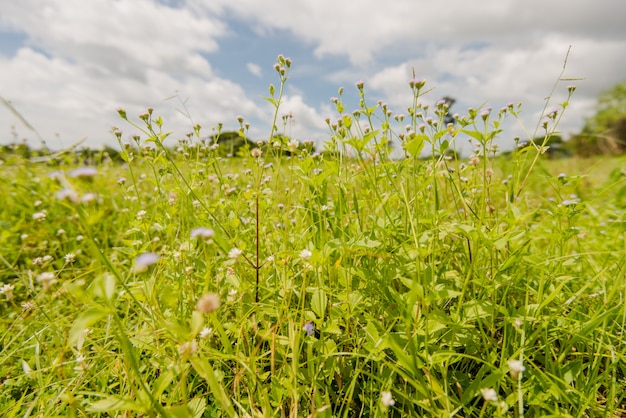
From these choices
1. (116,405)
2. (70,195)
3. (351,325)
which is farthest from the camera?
(351,325)

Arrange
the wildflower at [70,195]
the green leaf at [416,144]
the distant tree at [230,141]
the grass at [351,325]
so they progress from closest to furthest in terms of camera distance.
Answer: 1. the wildflower at [70,195]
2. the grass at [351,325]
3. the green leaf at [416,144]
4. the distant tree at [230,141]

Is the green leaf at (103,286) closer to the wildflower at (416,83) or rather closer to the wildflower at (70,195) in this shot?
the wildflower at (70,195)

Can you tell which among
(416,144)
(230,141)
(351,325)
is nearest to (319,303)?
(351,325)

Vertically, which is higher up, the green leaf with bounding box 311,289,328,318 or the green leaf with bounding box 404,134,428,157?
the green leaf with bounding box 404,134,428,157

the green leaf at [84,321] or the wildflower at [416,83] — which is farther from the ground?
the wildflower at [416,83]

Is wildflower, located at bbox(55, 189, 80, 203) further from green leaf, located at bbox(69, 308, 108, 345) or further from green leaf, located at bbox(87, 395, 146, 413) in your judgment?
green leaf, located at bbox(87, 395, 146, 413)

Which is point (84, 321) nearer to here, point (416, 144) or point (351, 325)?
point (351, 325)

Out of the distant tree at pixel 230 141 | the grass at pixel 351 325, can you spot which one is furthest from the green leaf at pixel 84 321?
the distant tree at pixel 230 141

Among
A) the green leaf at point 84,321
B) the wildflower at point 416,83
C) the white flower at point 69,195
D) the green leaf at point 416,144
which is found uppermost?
the wildflower at point 416,83

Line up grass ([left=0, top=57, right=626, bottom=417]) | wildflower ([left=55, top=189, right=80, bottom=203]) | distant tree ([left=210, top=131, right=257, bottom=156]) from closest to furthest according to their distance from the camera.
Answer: wildflower ([left=55, top=189, right=80, bottom=203]) → grass ([left=0, top=57, right=626, bottom=417]) → distant tree ([left=210, top=131, right=257, bottom=156])

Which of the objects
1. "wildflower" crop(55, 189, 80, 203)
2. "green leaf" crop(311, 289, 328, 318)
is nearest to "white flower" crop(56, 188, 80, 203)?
"wildflower" crop(55, 189, 80, 203)

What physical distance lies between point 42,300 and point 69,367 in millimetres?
735

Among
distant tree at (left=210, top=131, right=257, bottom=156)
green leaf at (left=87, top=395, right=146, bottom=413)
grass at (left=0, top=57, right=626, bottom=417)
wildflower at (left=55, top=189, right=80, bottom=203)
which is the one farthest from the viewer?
distant tree at (left=210, top=131, right=257, bottom=156)

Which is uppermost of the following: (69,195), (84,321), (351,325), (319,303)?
(69,195)
